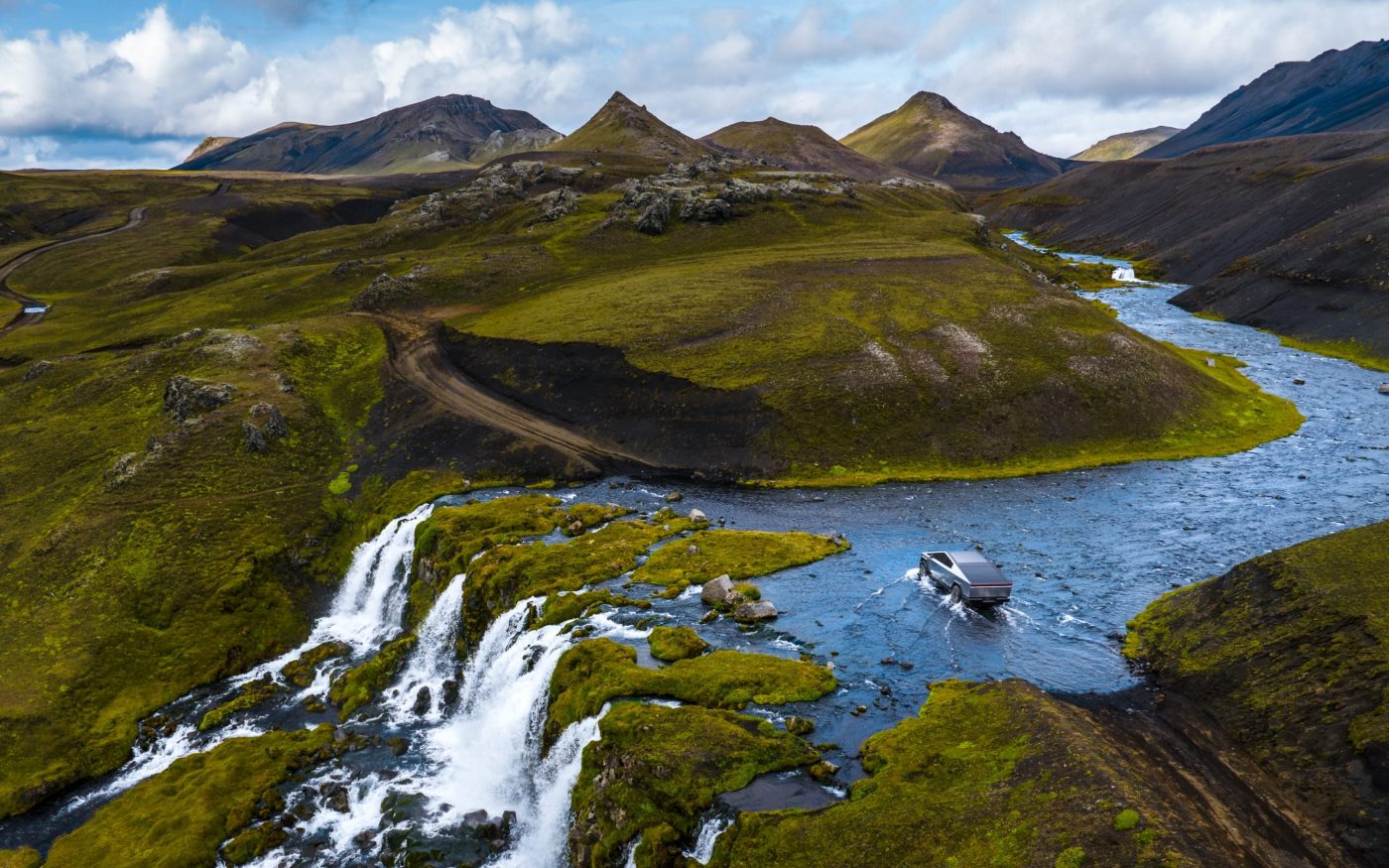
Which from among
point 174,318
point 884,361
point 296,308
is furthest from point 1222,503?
point 174,318

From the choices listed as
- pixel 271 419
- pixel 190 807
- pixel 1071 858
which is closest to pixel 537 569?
pixel 190 807

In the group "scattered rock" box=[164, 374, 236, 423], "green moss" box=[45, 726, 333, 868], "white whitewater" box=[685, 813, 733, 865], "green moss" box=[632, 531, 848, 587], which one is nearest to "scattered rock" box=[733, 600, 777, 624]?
"green moss" box=[632, 531, 848, 587]

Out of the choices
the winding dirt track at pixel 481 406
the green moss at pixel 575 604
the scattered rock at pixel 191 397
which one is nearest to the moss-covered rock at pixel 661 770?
the green moss at pixel 575 604

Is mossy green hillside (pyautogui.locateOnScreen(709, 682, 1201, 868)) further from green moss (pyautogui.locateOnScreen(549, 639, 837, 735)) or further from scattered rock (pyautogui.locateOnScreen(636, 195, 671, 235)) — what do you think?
scattered rock (pyautogui.locateOnScreen(636, 195, 671, 235))

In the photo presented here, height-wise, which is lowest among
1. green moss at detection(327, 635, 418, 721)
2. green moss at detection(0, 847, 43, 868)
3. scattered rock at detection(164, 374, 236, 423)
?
green moss at detection(0, 847, 43, 868)

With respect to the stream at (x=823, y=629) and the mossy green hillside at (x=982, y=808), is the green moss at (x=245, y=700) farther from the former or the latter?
the mossy green hillside at (x=982, y=808)
